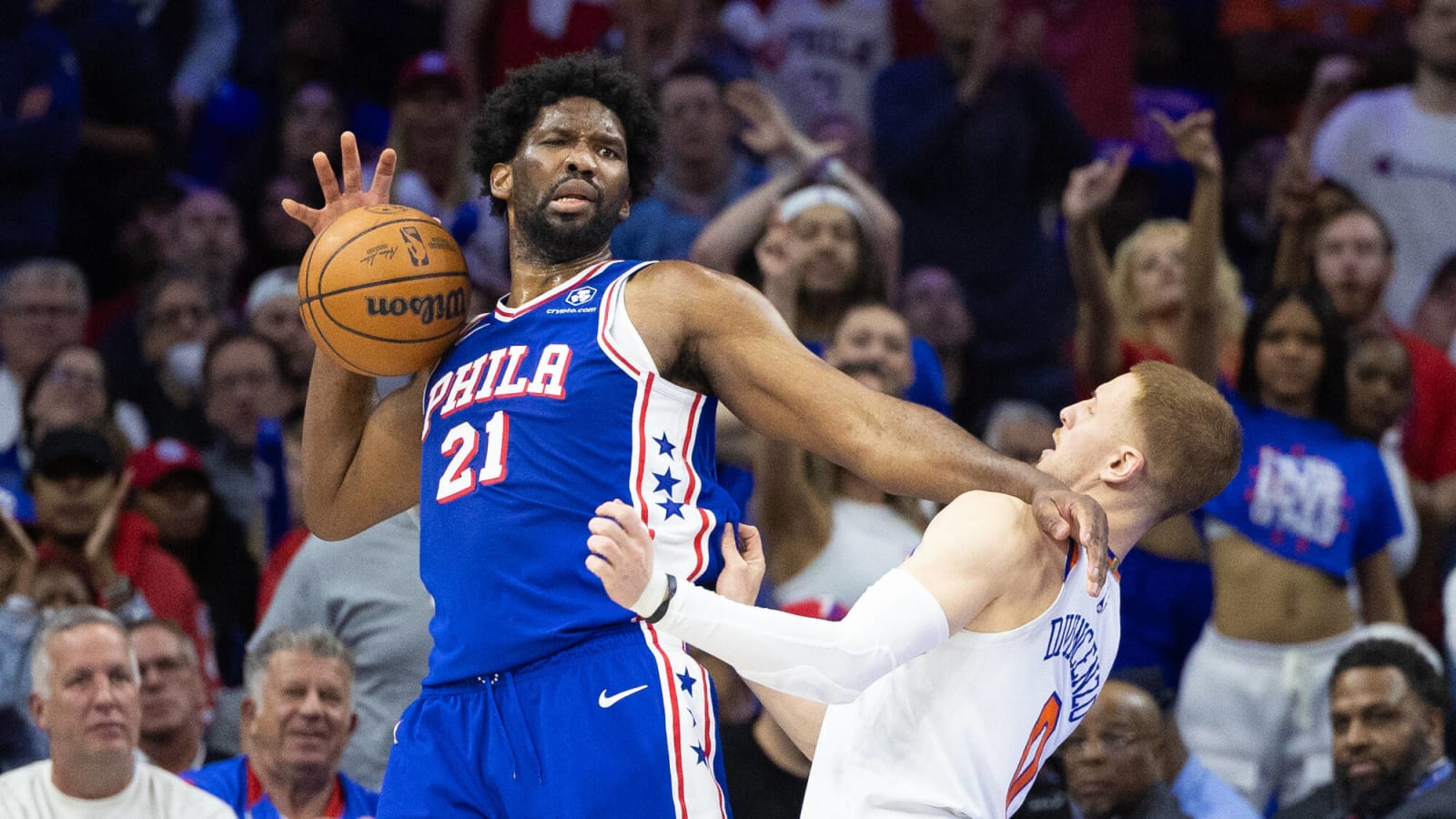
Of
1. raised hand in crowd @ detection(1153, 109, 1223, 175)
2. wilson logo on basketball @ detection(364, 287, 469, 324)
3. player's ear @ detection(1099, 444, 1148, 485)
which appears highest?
raised hand in crowd @ detection(1153, 109, 1223, 175)

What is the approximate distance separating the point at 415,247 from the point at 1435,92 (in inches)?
273

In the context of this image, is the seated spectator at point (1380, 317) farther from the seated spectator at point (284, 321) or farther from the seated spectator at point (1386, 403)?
the seated spectator at point (284, 321)

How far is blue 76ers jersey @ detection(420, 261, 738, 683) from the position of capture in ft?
12.9

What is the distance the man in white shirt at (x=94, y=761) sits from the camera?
571cm

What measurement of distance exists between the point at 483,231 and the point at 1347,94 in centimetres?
477

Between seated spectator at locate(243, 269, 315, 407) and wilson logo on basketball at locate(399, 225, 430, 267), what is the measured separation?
13.8 ft

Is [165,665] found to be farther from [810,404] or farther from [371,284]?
[810,404]

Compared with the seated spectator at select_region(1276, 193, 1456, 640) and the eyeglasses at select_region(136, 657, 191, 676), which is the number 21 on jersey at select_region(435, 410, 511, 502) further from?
the seated spectator at select_region(1276, 193, 1456, 640)

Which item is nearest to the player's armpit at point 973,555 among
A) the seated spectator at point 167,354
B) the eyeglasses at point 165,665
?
the eyeglasses at point 165,665

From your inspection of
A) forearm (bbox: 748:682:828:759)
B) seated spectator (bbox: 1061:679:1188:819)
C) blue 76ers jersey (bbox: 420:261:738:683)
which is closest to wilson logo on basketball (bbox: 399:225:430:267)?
blue 76ers jersey (bbox: 420:261:738:683)

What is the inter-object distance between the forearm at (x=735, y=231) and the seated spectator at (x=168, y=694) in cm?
264

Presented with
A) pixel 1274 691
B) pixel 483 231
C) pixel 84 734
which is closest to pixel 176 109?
pixel 483 231

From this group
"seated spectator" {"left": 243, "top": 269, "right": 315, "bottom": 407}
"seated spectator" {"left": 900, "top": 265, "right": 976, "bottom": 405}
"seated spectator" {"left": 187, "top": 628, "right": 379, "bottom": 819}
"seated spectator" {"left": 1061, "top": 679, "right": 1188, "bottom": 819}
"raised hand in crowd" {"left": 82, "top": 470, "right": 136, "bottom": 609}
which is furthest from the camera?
"seated spectator" {"left": 900, "top": 265, "right": 976, "bottom": 405}

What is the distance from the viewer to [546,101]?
177 inches
